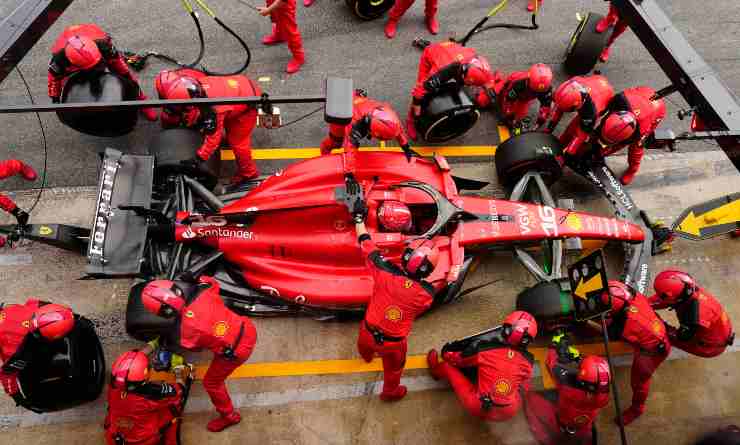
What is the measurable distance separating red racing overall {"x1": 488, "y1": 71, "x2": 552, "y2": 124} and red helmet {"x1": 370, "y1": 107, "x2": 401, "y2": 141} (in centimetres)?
185

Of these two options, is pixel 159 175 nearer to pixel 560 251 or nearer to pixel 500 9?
pixel 560 251

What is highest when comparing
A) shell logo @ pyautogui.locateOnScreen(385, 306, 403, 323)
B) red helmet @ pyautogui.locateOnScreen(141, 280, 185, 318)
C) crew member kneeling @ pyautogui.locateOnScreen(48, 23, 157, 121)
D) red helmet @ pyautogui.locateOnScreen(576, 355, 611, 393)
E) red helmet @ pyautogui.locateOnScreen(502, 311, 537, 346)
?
crew member kneeling @ pyautogui.locateOnScreen(48, 23, 157, 121)

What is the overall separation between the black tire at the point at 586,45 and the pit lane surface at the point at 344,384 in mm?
2766

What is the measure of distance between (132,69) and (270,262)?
149 inches

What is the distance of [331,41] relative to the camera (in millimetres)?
7664

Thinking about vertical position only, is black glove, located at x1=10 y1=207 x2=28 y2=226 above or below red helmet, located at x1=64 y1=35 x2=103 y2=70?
below

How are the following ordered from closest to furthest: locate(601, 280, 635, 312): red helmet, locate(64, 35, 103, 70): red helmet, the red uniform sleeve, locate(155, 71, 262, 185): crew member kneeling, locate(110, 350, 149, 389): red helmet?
locate(110, 350, 149, 389): red helmet < locate(601, 280, 635, 312): red helmet < locate(155, 71, 262, 185): crew member kneeling < locate(64, 35, 103, 70): red helmet < the red uniform sleeve

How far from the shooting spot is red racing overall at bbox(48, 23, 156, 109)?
5438 millimetres

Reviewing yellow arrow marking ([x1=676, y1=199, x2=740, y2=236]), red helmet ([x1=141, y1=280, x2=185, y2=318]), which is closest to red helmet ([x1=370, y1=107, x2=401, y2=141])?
red helmet ([x1=141, y1=280, x2=185, y2=318])

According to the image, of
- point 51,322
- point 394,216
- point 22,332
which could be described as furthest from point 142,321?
point 394,216

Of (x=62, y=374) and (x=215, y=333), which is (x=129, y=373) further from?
(x=62, y=374)

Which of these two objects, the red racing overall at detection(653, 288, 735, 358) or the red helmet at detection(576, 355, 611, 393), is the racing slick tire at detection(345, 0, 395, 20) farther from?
the red helmet at detection(576, 355, 611, 393)

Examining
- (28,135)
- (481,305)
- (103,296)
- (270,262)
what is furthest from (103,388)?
(481,305)

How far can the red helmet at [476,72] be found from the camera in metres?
5.81
